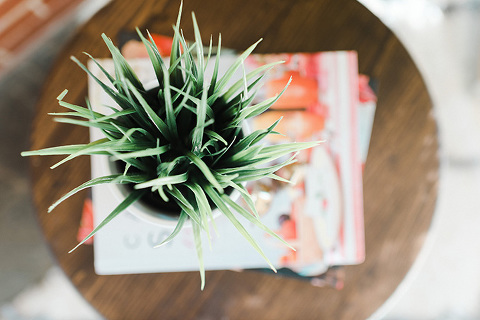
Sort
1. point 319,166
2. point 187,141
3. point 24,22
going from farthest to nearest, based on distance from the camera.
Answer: point 24,22 < point 319,166 < point 187,141

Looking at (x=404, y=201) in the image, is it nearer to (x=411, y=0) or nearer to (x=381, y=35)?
(x=381, y=35)

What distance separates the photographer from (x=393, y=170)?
531mm

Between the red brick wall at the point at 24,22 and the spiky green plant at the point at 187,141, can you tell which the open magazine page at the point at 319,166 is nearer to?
the spiky green plant at the point at 187,141

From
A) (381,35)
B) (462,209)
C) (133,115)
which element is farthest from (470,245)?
(133,115)

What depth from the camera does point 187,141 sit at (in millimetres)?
352

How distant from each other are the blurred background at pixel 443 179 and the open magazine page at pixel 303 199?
453 millimetres

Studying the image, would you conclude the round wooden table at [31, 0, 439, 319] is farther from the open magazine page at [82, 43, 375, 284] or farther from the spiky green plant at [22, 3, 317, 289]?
the spiky green plant at [22, 3, 317, 289]

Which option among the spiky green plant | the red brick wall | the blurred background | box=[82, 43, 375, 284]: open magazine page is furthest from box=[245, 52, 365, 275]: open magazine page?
the red brick wall

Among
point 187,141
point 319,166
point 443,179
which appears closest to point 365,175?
point 319,166

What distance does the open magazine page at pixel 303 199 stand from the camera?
51 centimetres

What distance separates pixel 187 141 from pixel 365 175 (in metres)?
0.26

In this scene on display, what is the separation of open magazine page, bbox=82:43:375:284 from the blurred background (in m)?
0.45

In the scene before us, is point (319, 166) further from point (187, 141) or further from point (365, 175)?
point (187, 141)

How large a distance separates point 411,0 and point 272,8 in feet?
1.79
